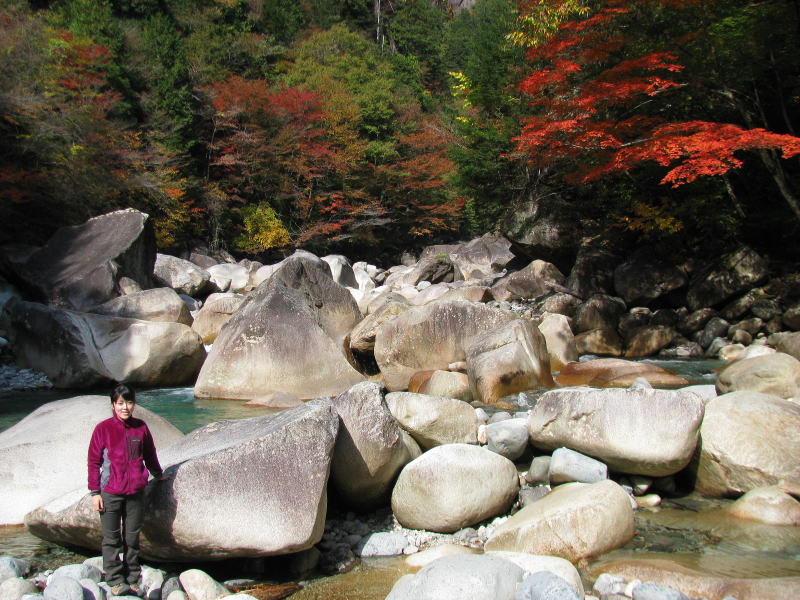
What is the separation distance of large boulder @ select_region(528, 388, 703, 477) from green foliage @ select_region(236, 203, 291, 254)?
2309cm

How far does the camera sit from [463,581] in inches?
126

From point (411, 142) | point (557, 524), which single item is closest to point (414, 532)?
point (557, 524)

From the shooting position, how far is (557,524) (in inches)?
161

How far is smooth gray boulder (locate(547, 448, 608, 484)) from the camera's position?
497 cm

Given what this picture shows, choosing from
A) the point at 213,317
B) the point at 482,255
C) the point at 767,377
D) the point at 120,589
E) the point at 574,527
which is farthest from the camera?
the point at 482,255

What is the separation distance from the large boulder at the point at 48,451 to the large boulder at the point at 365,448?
1580 millimetres

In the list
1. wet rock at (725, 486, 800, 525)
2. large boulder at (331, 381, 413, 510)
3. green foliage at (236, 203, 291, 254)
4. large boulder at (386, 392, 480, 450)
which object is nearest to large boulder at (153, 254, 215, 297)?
green foliage at (236, 203, 291, 254)

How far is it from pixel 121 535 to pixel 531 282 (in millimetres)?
15008

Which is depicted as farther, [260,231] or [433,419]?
[260,231]

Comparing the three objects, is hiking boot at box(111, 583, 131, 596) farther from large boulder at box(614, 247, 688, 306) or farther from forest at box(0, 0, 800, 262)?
large boulder at box(614, 247, 688, 306)

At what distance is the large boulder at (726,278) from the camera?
12867 mm

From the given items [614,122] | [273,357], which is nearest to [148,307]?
[273,357]

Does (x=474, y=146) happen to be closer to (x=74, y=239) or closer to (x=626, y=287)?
(x=626, y=287)

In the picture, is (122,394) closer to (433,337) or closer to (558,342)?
(433,337)
